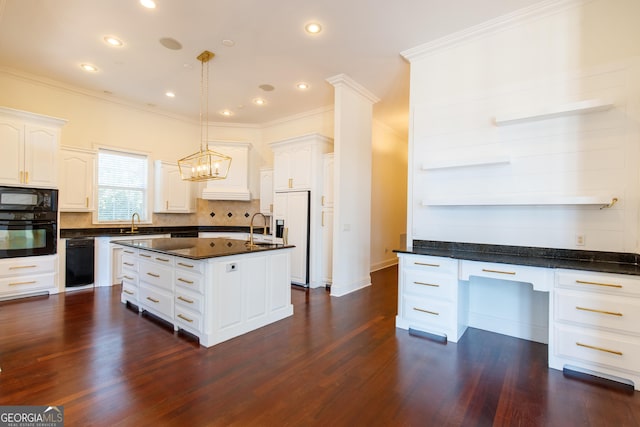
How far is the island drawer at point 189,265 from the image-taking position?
9.24 ft

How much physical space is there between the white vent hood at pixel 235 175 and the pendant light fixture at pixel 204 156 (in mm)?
229

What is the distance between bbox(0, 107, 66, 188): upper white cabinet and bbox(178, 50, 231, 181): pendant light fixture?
1780 millimetres

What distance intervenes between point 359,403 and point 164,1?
4.07 metres

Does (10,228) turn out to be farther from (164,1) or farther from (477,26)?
(477,26)

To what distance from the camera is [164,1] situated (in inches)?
116

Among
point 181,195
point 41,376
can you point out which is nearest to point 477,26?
point 41,376

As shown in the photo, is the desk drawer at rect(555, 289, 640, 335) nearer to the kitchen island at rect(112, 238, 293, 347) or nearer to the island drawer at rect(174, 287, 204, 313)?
the kitchen island at rect(112, 238, 293, 347)

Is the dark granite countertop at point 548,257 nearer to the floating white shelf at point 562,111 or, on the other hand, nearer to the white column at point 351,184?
the floating white shelf at point 562,111

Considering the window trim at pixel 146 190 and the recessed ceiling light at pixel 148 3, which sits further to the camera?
the window trim at pixel 146 190

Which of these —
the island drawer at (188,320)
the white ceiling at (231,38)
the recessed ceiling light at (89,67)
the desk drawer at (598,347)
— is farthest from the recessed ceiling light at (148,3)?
the desk drawer at (598,347)

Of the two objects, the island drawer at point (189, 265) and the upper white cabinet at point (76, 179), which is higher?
the upper white cabinet at point (76, 179)

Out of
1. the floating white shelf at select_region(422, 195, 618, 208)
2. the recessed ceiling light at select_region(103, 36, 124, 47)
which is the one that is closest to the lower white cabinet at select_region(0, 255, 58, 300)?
the recessed ceiling light at select_region(103, 36, 124, 47)

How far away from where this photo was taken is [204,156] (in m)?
4.17

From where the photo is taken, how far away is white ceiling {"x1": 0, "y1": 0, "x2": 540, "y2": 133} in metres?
3.03
